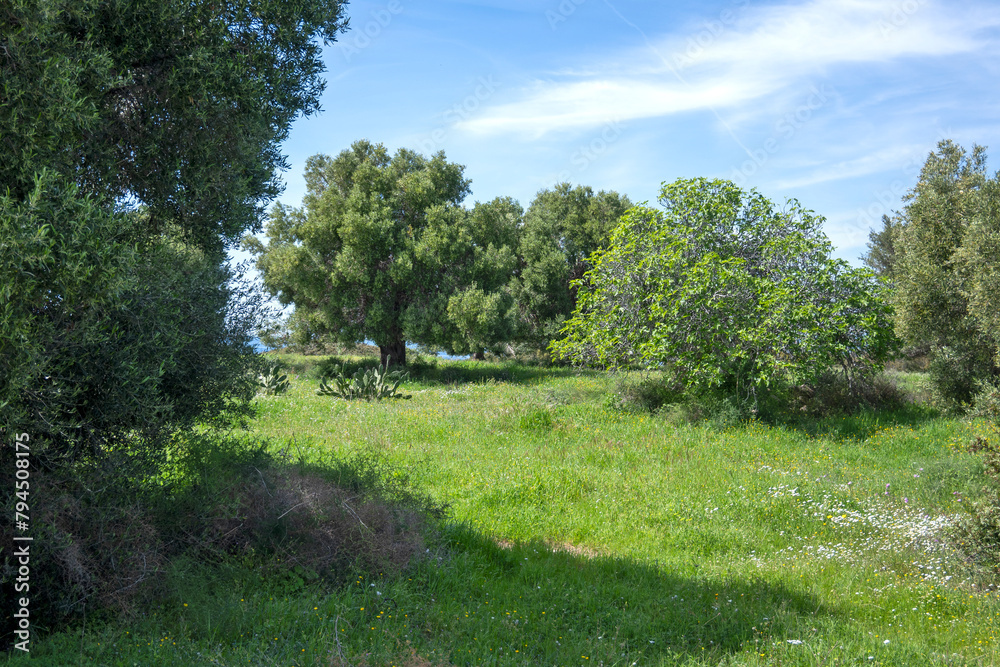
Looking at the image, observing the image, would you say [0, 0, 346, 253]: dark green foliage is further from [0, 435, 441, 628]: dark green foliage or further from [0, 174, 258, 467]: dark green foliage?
[0, 435, 441, 628]: dark green foliage

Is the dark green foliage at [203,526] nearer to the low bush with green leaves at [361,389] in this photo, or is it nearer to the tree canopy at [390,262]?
the low bush with green leaves at [361,389]

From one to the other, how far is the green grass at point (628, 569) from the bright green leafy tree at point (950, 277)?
500 cm

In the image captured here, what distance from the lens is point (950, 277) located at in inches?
758

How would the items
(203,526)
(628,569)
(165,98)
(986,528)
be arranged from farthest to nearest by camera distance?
1. (628,569)
2. (986,528)
3. (165,98)
4. (203,526)

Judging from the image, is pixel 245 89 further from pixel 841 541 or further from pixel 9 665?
pixel 841 541

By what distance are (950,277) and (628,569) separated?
17170 millimetres

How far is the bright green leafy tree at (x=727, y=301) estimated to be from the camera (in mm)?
15977

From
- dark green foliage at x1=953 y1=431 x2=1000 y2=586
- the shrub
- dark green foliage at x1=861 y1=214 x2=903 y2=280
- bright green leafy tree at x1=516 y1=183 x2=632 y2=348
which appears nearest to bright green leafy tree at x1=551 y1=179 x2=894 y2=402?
the shrub

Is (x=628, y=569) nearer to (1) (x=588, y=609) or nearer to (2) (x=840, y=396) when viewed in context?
(1) (x=588, y=609)

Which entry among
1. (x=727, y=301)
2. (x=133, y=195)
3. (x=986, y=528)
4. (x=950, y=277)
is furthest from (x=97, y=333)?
(x=950, y=277)

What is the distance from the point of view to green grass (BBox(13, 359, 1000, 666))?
18.4 feet

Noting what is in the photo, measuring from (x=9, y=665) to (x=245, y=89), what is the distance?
19.4 feet

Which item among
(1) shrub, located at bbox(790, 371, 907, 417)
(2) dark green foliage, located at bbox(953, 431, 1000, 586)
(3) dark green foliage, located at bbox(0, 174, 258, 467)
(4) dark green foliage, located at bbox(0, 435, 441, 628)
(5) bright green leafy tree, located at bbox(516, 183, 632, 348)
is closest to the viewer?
(3) dark green foliage, located at bbox(0, 174, 258, 467)

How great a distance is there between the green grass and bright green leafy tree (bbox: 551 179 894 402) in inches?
86.4
